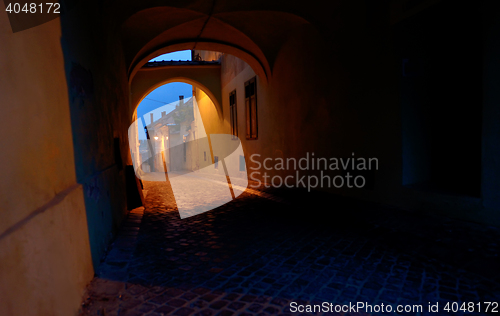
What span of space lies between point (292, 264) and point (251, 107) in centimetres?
950

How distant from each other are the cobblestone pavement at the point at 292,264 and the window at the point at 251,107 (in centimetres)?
697

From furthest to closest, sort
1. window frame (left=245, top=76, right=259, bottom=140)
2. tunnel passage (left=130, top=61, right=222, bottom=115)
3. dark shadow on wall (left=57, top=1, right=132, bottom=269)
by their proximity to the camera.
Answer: tunnel passage (left=130, top=61, right=222, bottom=115) → window frame (left=245, top=76, right=259, bottom=140) → dark shadow on wall (left=57, top=1, right=132, bottom=269)

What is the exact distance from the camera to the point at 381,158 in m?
5.91

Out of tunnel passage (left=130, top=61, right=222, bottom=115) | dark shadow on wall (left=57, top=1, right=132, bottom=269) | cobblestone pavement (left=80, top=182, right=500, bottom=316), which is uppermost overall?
tunnel passage (left=130, top=61, right=222, bottom=115)

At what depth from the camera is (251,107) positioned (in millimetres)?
12367

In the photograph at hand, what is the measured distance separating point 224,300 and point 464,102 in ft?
16.3

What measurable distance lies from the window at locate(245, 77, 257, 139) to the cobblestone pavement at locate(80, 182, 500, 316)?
22.9 feet

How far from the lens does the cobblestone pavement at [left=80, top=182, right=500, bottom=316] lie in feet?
8.57

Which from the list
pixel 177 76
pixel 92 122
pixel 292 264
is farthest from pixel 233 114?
pixel 292 264

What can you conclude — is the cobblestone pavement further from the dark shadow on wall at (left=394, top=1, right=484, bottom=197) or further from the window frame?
the window frame

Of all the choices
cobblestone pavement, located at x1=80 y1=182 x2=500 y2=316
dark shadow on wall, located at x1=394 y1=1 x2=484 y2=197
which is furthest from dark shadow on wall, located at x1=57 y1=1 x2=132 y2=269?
dark shadow on wall, located at x1=394 y1=1 x2=484 y2=197

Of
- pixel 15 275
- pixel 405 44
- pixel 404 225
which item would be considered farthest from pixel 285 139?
pixel 15 275

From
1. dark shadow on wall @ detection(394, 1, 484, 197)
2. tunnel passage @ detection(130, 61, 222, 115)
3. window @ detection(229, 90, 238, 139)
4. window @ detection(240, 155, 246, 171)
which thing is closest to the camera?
dark shadow on wall @ detection(394, 1, 484, 197)

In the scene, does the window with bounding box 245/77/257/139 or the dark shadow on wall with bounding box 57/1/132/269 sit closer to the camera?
the dark shadow on wall with bounding box 57/1/132/269
